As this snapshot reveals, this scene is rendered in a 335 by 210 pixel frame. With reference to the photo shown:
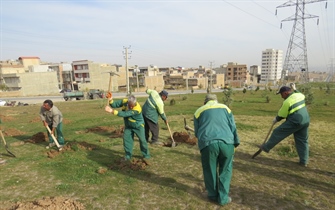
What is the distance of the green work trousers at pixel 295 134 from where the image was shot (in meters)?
5.54

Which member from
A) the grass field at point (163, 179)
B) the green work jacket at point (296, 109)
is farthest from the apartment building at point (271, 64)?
the green work jacket at point (296, 109)

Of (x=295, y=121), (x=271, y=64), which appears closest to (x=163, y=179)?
(x=295, y=121)

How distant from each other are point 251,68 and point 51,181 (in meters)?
157

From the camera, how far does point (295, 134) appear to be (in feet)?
19.1

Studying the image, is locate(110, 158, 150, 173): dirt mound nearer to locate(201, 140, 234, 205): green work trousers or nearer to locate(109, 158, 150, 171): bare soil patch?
locate(109, 158, 150, 171): bare soil patch

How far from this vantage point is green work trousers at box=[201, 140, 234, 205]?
11.9 ft

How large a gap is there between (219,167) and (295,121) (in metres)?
2.84

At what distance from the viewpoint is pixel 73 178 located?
5.05 metres

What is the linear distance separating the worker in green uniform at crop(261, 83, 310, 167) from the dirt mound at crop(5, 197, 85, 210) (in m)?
4.91

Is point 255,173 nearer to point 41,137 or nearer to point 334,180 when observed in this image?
point 334,180

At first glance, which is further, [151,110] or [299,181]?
[151,110]

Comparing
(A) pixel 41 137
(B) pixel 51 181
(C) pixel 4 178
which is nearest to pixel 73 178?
(B) pixel 51 181

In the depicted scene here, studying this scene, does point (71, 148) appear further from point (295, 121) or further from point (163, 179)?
point (295, 121)

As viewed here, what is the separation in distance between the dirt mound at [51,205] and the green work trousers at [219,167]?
7.73 feet
